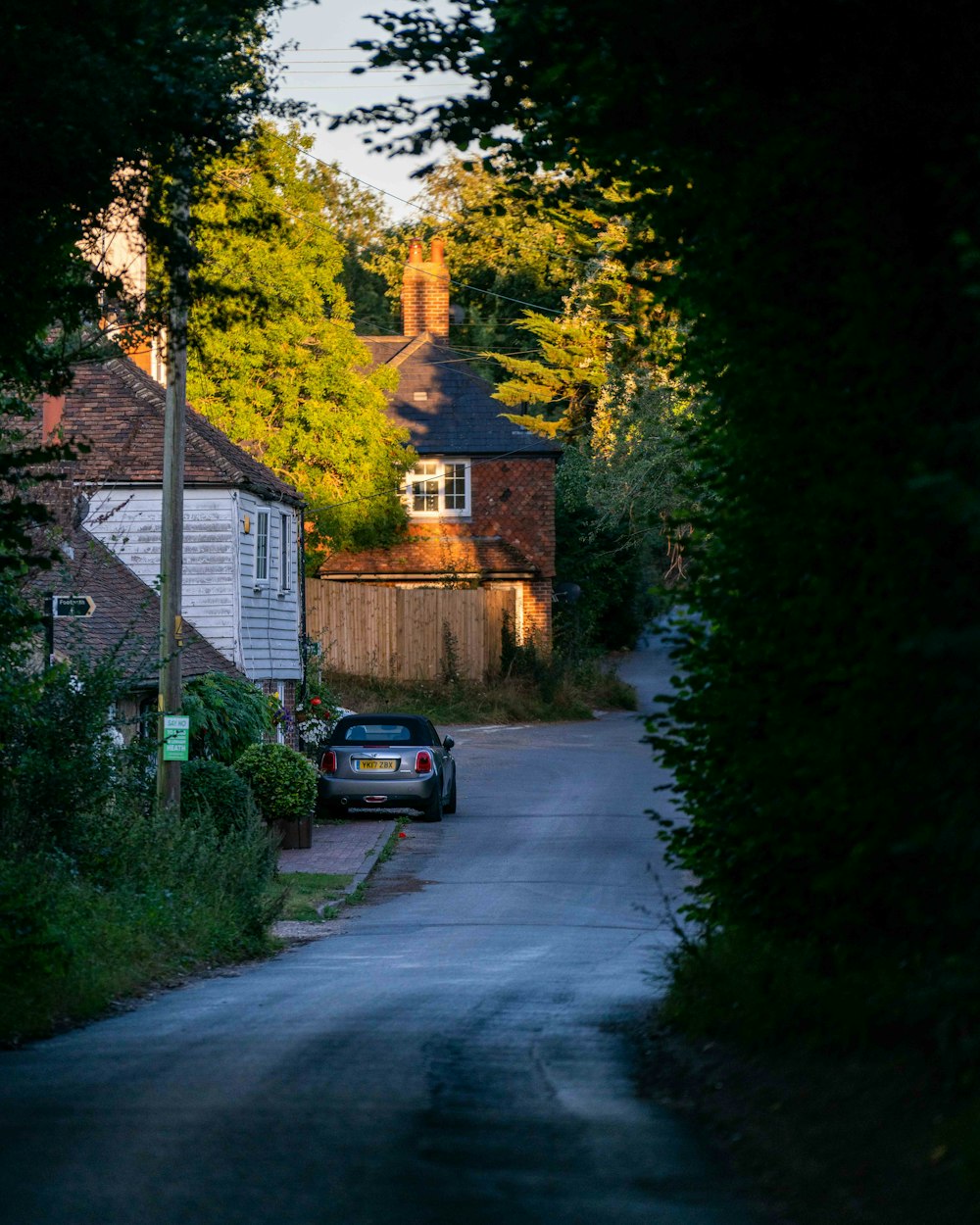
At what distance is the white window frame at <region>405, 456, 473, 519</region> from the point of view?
51.3 metres

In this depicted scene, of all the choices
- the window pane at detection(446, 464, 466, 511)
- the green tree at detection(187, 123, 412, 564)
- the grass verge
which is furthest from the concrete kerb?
the window pane at detection(446, 464, 466, 511)

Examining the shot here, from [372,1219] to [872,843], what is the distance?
8.20ft

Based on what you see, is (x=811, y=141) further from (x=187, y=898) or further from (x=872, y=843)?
(x=187, y=898)

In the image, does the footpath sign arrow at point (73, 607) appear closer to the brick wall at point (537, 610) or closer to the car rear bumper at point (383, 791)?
the car rear bumper at point (383, 791)

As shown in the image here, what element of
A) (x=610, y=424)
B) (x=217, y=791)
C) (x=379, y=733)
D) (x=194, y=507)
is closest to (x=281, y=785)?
(x=217, y=791)

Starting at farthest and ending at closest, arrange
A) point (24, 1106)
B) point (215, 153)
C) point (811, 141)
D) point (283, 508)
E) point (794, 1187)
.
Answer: point (283, 508) → point (215, 153) → point (24, 1106) → point (811, 141) → point (794, 1187)

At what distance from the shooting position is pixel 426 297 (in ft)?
183

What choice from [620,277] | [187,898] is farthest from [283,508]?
[620,277]

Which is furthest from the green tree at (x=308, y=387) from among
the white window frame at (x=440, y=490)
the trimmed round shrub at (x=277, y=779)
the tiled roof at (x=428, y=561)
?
the trimmed round shrub at (x=277, y=779)

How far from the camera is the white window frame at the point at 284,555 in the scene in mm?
34406

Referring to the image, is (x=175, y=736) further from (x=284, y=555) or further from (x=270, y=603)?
(x=284, y=555)

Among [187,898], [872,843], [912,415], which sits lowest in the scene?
[187,898]

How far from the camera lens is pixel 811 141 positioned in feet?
23.9

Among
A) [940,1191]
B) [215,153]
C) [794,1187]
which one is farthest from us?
[215,153]
